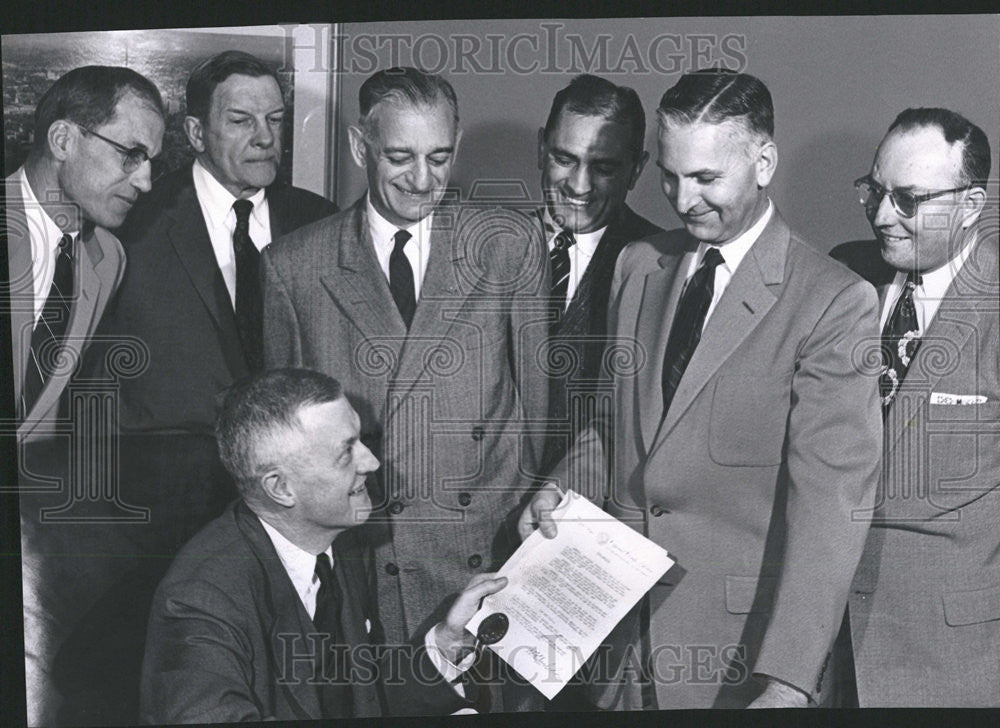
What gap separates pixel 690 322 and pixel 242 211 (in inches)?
63.2

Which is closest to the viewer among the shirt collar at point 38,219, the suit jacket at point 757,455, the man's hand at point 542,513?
the suit jacket at point 757,455

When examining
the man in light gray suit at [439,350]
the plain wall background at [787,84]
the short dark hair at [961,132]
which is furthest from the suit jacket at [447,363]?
the short dark hair at [961,132]

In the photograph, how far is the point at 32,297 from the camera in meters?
4.24

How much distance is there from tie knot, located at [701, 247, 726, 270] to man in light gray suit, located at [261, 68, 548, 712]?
1.83 ft

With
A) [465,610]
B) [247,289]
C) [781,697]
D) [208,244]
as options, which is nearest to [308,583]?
[465,610]

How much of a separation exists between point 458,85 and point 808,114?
1201 millimetres

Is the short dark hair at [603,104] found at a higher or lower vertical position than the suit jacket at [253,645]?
higher

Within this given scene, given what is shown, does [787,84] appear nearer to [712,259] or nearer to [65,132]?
[712,259]

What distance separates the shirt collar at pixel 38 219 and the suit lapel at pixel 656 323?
2036mm

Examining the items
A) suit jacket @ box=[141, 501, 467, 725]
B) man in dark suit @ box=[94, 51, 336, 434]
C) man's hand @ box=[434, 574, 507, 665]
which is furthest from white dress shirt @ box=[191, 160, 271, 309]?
man's hand @ box=[434, 574, 507, 665]

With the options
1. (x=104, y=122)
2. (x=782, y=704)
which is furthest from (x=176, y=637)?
(x=782, y=704)

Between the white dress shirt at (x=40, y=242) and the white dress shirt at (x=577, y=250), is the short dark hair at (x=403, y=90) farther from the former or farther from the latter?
the white dress shirt at (x=40, y=242)

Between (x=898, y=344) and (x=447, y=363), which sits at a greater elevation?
(x=898, y=344)

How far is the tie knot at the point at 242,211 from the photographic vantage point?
13.7 feet
